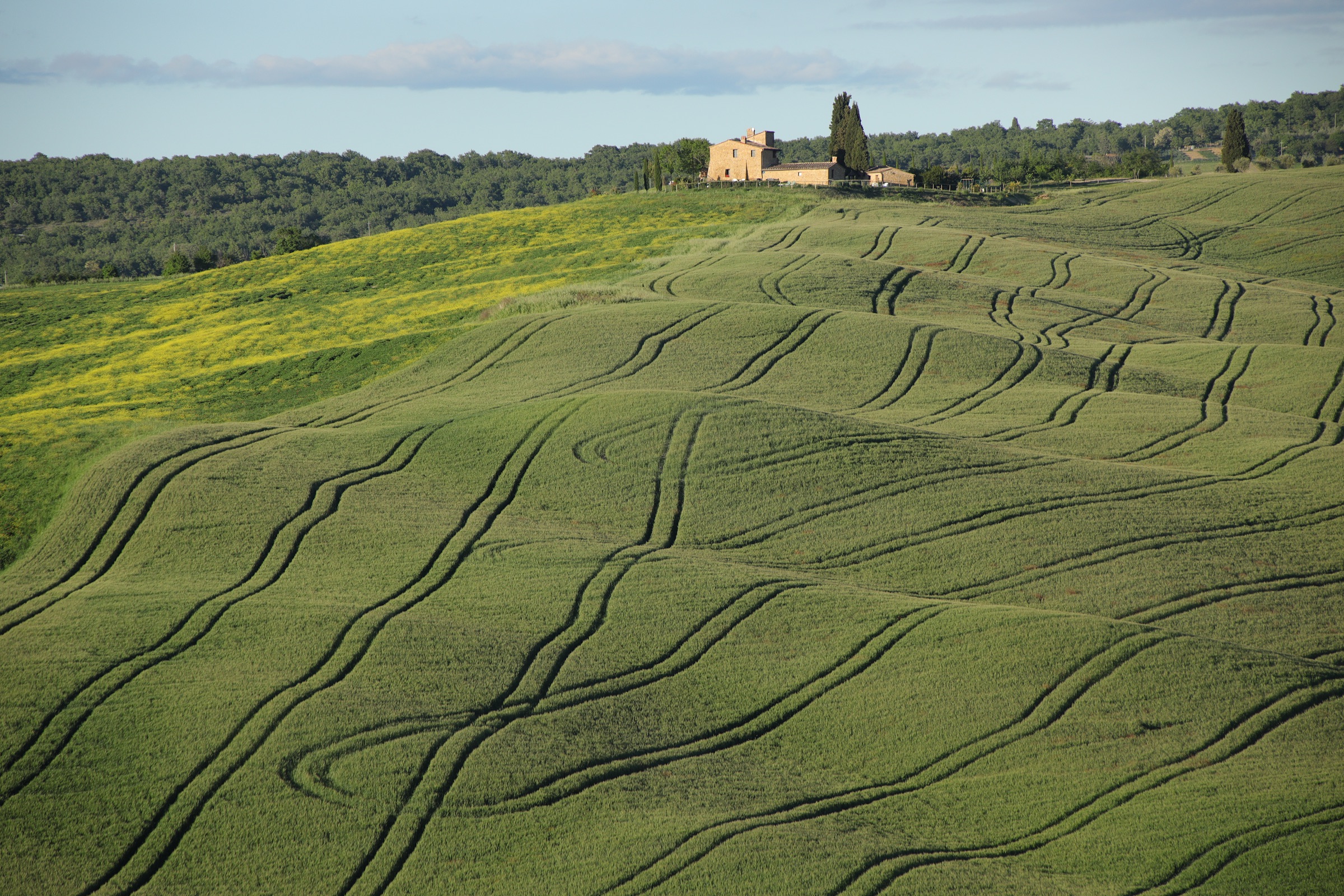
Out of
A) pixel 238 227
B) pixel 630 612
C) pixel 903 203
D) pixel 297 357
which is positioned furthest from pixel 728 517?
pixel 238 227

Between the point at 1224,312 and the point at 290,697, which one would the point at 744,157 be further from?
the point at 290,697

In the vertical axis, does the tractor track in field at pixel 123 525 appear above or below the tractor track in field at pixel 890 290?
below

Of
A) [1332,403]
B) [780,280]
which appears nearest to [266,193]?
[780,280]

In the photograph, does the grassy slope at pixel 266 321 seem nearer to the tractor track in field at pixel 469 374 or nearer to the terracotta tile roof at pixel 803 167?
the tractor track in field at pixel 469 374

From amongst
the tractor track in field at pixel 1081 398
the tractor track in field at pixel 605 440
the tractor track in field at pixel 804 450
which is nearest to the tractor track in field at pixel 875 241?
the tractor track in field at pixel 1081 398

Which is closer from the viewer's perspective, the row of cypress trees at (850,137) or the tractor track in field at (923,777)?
the tractor track in field at (923,777)

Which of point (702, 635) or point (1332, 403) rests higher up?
point (1332, 403)

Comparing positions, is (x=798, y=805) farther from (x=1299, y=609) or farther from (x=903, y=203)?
(x=903, y=203)
